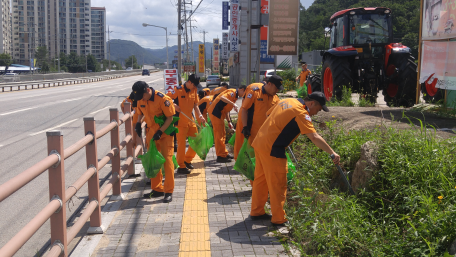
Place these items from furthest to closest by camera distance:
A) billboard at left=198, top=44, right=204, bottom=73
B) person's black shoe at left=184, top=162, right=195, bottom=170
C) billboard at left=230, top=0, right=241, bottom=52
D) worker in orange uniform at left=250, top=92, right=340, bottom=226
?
billboard at left=198, top=44, right=204, bottom=73 → billboard at left=230, top=0, right=241, bottom=52 → person's black shoe at left=184, top=162, right=195, bottom=170 → worker in orange uniform at left=250, top=92, right=340, bottom=226

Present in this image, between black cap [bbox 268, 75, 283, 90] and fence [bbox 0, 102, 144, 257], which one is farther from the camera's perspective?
black cap [bbox 268, 75, 283, 90]

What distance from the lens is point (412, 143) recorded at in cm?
461

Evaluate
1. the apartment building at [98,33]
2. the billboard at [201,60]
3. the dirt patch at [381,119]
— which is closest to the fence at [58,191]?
the dirt patch at [381,119]

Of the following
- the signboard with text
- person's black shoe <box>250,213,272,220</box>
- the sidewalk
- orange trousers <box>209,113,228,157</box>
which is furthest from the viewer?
the signboard with text

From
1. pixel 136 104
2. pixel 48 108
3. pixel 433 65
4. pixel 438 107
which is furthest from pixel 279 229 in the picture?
pixel 48 108

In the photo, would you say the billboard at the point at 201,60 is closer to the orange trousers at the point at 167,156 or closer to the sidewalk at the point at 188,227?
the sidewalk at the point at 188,227

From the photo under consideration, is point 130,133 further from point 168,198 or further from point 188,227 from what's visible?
point 188,227

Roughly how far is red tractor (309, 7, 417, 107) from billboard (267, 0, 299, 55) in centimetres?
386

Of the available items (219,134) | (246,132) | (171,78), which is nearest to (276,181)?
(246,132)

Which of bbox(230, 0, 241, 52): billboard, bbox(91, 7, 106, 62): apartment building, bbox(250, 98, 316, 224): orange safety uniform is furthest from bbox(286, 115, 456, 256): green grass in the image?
bbox(91, 7, 106, 62): apartment building

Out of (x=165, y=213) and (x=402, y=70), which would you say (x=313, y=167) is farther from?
(x=402, y=70)

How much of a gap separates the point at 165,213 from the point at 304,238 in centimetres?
188

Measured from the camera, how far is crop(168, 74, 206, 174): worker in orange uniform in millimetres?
7586

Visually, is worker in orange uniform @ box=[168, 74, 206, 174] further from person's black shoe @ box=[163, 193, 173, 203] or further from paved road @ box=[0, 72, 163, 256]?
person's black shoe @ box=[163, 193, 173, 203]
